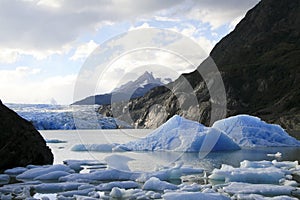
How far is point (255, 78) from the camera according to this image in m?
115

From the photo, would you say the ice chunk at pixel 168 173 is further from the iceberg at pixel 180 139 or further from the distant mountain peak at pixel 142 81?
the iceberg at pixel 180 139

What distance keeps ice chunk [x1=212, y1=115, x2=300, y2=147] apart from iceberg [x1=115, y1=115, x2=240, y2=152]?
391 cm

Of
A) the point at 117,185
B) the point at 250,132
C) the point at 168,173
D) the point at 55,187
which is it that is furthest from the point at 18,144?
the point at 250,132

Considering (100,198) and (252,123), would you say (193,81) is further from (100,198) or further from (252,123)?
(100,198)

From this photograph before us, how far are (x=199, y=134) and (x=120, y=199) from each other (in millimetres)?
16986

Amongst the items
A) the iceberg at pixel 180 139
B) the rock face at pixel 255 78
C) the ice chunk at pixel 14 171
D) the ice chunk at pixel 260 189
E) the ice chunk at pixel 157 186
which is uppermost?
→ the rock face at pixel 255 78

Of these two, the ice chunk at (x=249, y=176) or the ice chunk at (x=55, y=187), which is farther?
the ice chunk at (x=249, y=176)

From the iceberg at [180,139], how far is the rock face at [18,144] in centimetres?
957

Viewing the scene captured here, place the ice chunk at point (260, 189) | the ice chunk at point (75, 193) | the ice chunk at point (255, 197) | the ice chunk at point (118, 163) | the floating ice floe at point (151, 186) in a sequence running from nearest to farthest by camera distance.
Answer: the ice chunk at point (255, 197)
the floating ice floe at point (151, 186)
the ice chunk at point (75, 193)
the ice chunk at point (260, 189)
the ice chunk at point (118, 163)

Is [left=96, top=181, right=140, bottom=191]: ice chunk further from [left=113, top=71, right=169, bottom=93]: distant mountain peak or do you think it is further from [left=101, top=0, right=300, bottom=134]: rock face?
[left=101, top=0, right=300, bottom=134]: rock face

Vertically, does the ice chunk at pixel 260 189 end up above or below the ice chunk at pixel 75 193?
above

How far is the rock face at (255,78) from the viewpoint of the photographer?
10133 centimetres

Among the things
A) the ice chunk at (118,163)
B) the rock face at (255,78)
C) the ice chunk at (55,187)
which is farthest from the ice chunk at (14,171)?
the rock face at (255,78)

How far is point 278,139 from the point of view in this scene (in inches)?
1341
